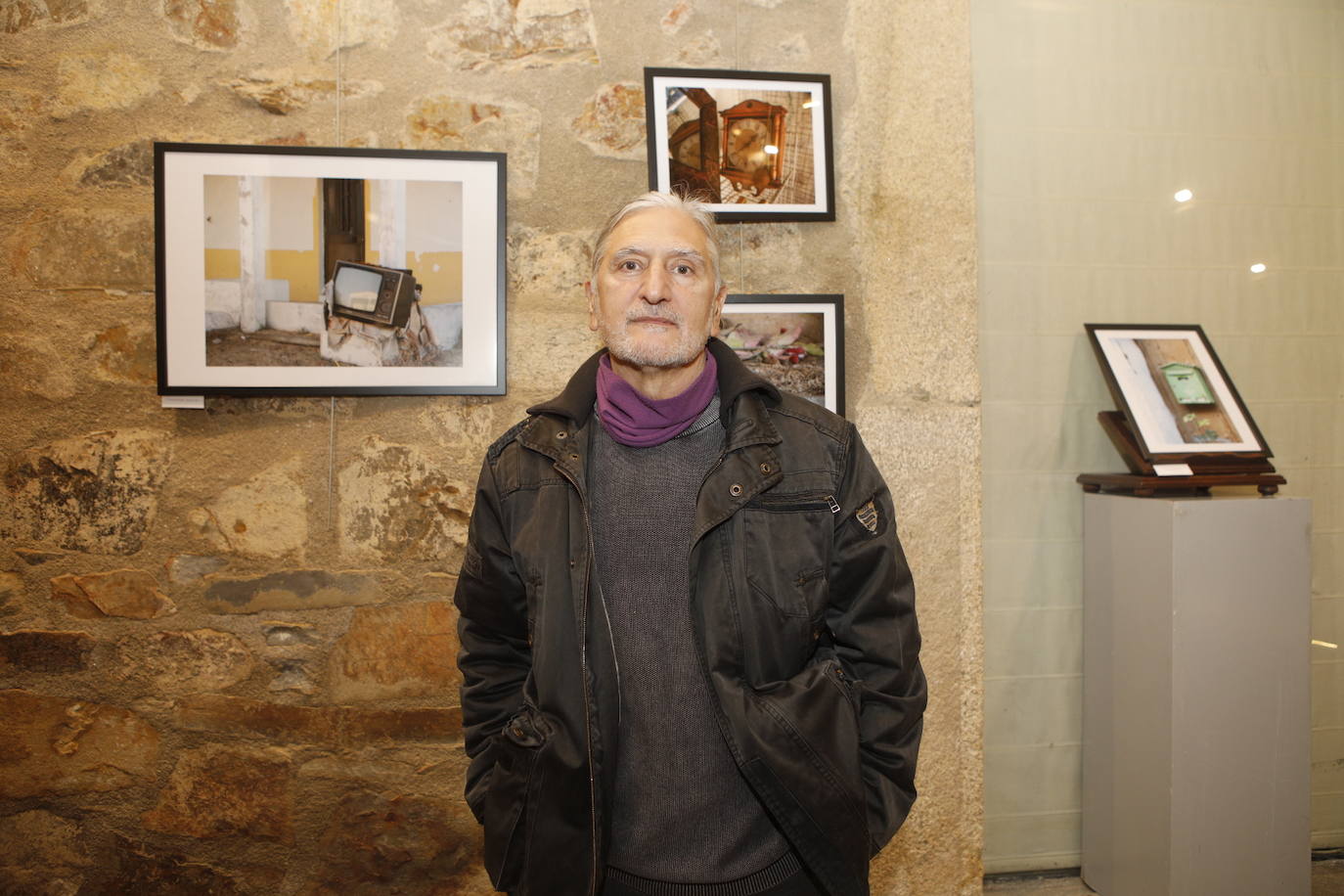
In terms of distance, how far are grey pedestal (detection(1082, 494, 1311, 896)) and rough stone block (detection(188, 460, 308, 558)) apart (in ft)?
7.15

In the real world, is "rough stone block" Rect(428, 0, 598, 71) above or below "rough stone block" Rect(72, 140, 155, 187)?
above

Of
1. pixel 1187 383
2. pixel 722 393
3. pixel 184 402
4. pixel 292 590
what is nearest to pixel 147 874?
pixel 292 590

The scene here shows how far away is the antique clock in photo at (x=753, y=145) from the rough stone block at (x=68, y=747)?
6.60ft

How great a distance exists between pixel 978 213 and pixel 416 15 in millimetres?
1674

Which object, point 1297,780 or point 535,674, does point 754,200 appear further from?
point 1297,780

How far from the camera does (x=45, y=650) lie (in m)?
1.95

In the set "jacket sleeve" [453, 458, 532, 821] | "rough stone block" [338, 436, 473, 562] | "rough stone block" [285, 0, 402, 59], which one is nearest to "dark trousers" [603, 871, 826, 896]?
"jacket sleeve" [453, 458, 532, 821]

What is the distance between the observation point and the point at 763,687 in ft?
4.13

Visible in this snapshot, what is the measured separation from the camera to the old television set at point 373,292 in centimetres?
196

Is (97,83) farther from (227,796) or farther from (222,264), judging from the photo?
(227,796)

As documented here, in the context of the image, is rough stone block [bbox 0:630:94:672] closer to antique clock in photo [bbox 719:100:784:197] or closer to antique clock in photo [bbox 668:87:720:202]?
antique clock in photo [bbox 668:87:720:202]

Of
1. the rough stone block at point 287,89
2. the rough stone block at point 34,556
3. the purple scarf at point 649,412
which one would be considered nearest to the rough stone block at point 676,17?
the rough stone block at point 287,89

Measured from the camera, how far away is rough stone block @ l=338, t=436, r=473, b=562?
2008mm

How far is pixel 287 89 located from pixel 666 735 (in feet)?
5.90
